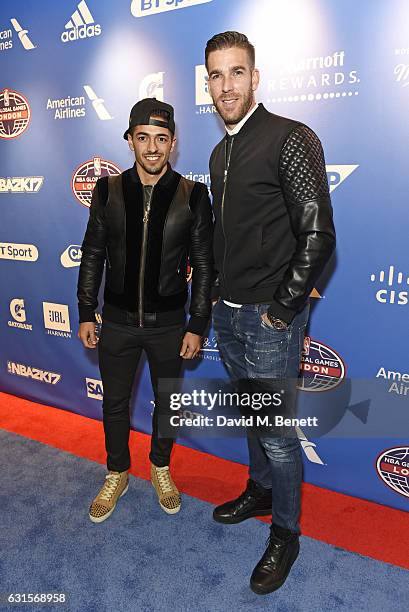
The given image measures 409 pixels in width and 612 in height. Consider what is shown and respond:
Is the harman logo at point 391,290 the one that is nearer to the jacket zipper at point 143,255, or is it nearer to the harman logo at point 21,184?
the jacket zipper at point 143,255

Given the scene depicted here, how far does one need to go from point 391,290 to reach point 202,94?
1371 mm

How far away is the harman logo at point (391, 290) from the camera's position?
220cm

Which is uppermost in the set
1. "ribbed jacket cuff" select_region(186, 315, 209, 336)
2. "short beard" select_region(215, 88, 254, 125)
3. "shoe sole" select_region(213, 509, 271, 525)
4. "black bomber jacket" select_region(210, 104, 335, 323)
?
"short beard" select_region(215, 88, 254, 125)

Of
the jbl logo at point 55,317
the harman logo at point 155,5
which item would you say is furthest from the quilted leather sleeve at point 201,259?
the jbl logo at point 55,317

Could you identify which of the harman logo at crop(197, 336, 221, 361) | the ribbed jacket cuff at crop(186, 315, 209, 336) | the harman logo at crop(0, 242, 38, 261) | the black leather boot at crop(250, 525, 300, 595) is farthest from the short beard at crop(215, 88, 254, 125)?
the harman logo at crop(0, 242, 38, 261)

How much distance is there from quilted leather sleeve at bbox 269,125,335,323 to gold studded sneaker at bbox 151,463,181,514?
1.28 m

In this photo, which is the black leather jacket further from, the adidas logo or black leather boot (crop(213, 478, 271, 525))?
the adidas logo

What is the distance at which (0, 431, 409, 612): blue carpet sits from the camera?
1.89 meters

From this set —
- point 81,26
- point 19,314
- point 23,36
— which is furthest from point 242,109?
point 19,314

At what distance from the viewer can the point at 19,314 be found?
3.62 meters

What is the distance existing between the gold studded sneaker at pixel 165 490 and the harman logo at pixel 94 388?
0.96 m

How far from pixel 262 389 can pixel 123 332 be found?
0.71 m

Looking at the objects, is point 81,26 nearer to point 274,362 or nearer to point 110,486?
point 274,362

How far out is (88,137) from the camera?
116 inches
